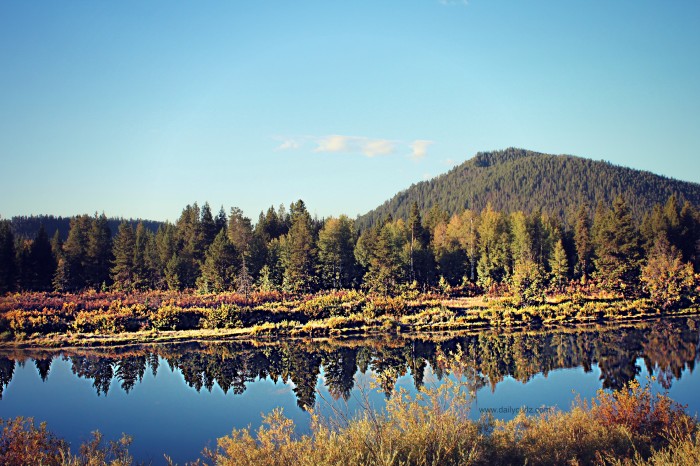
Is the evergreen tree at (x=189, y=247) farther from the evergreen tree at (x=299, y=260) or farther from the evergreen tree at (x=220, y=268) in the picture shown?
the evergreen tree at (x=299, y=260)

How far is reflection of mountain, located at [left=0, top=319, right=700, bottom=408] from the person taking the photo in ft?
85.7

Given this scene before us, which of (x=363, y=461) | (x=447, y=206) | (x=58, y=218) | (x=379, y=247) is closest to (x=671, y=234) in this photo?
(x=379, y=247)

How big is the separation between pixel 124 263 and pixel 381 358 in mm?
42343

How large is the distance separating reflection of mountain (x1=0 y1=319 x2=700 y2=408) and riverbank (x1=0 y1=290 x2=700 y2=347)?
3.03 meters

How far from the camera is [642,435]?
1221 centimetres

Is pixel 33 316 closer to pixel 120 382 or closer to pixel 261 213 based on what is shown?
pixel 120 382

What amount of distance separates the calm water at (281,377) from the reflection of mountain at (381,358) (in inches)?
2.8

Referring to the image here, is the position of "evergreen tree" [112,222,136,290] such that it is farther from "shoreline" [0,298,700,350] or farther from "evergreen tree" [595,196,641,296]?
"evergreen tree" [595,196,641,296]

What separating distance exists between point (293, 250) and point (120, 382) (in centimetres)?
3226

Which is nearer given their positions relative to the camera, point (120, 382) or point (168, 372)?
point (120, 382)

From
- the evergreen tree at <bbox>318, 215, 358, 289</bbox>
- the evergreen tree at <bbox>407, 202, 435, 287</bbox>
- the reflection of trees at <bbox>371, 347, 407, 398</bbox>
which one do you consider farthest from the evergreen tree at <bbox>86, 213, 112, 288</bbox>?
the reflection of trees at <bbox>371, 347, 407, 398</bbox>

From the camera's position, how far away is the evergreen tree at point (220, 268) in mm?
56969

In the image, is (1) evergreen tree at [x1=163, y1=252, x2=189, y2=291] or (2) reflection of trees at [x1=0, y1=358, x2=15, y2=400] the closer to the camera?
(2) reflection of trees at [x1=0, y1=358, x2=15, y2=400]

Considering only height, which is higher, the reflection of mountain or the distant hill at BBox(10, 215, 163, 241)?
the distant hill at BBox(10, 215, 163, 241)
